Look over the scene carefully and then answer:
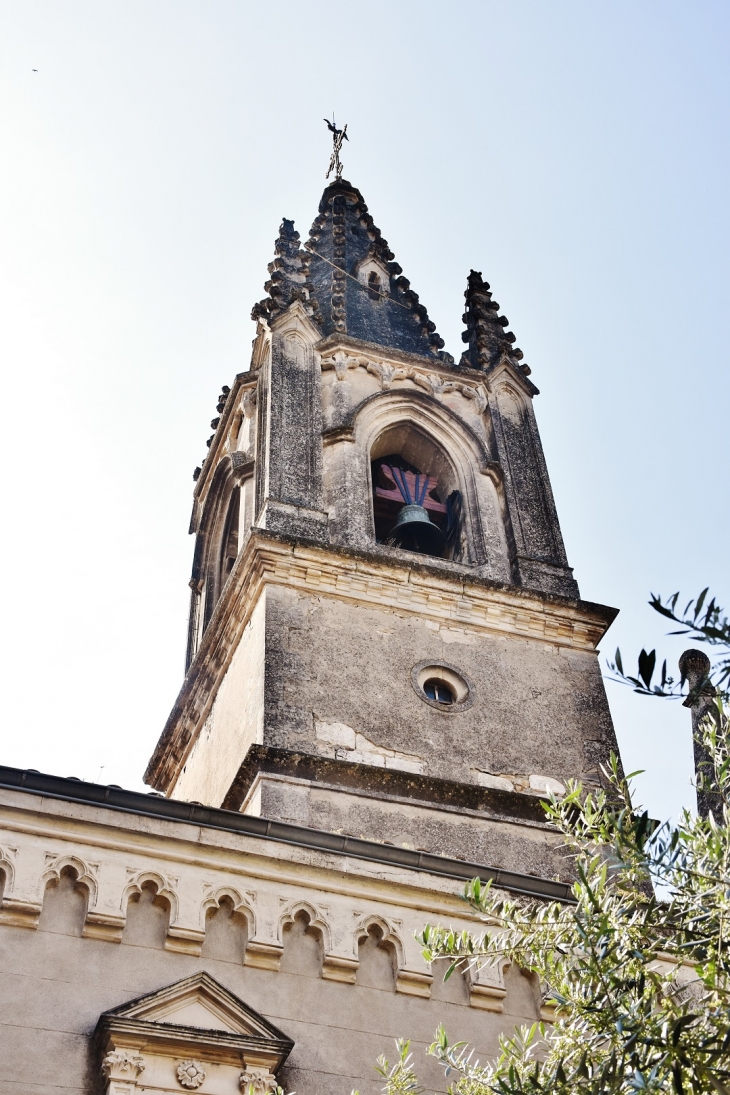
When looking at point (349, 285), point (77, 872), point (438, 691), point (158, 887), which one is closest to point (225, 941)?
point (158, 887)

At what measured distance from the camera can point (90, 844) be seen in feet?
29.4

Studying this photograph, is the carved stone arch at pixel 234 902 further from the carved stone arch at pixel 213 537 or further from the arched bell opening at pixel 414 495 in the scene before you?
the carved stone arch at pixel 213 537

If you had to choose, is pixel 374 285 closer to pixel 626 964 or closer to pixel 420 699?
pixel 420 699

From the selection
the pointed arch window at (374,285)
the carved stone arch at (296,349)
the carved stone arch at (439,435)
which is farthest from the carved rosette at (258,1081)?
the pointed arch window at (374,285)

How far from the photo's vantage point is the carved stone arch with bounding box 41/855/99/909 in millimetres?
8656

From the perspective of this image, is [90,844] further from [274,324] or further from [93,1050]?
[274,324]

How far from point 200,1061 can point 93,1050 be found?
65 cm

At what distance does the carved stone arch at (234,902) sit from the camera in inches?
353

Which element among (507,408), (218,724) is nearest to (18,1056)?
(218,724)

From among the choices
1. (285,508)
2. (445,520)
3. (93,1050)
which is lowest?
(93,1050)

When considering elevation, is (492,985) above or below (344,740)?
below

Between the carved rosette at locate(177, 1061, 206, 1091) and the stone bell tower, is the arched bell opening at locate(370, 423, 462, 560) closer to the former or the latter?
the stone bell tower

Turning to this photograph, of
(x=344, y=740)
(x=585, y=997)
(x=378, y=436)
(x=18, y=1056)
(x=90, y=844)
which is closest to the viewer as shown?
(x=585, y=997)

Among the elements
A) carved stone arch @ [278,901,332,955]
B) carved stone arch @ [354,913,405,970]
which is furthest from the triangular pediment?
carved stone arch @ [354,913,405,970]
